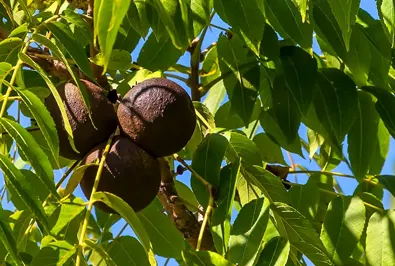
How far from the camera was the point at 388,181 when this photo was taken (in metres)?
2.15

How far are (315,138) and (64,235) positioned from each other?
1.06m

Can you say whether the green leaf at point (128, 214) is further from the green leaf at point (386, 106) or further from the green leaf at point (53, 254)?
the green leaf at point (386, 106)

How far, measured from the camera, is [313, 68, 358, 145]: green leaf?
78.0 inches

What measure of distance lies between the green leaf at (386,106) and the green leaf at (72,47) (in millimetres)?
772

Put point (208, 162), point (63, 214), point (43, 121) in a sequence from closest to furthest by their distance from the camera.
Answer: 1. point (43, 121)
2. point (63, 214)
3. point (208, 162)

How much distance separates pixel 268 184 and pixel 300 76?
29cm

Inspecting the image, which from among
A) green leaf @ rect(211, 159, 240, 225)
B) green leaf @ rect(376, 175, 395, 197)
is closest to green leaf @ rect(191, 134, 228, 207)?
green leaf @ rect(211, 159, 240, 225)

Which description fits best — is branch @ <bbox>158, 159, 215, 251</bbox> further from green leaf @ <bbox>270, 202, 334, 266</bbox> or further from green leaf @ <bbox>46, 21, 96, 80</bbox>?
green leaf @ <bbox>46, 21, 96, 80</bbox>

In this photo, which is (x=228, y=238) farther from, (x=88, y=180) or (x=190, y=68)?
(x=190, y=68)

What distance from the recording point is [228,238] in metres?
1.65

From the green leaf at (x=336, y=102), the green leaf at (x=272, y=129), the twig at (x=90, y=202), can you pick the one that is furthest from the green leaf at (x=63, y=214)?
the green leaf at (x=272, y=129)

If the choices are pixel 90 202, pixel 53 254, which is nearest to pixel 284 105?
pixel 90 202

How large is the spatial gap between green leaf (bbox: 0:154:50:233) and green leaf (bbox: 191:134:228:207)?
20.1 inches

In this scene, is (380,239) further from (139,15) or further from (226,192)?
(139,15)
